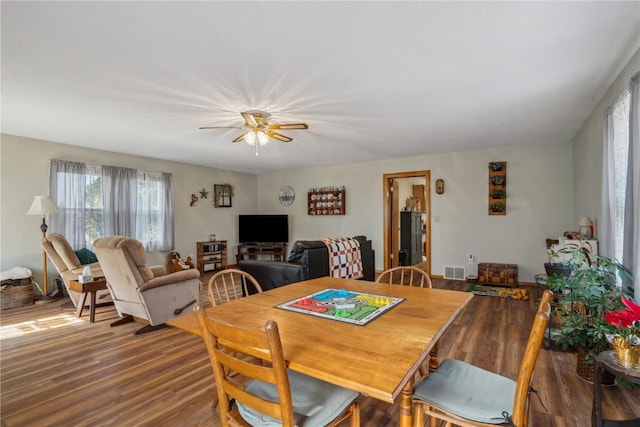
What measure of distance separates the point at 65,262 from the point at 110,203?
5.27ft

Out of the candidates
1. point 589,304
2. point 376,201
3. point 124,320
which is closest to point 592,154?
point 589,304

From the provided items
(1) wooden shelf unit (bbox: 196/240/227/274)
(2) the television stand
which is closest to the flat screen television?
(2) the television stand

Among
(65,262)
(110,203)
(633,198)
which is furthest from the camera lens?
(110,203)

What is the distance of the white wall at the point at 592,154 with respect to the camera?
2609mm

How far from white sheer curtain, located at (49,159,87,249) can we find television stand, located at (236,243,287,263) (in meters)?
3.16

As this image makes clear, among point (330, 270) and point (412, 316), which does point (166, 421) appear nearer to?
point (412, 316)

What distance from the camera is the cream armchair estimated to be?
10.2 ft

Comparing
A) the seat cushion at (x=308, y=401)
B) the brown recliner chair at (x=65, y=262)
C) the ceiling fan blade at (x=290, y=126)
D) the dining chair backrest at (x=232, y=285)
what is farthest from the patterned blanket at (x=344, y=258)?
the brown recliner chair at (x=65, y=262)

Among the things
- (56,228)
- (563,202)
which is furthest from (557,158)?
(56,228)

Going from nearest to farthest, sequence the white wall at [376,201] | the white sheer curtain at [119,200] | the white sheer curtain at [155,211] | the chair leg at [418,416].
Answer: the chair leg at [418,416]
the white wall at [376,201]
the white sheer curtain at [119,200]
the white sheer curtain at [155,211]

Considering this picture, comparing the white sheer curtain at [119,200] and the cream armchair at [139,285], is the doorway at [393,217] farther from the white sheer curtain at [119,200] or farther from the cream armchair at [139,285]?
the white sheer curtain at [119,200]

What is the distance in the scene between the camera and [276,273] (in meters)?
3.53

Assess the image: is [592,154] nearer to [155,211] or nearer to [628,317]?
[628,317]

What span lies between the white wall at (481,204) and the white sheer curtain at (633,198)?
3262mm
